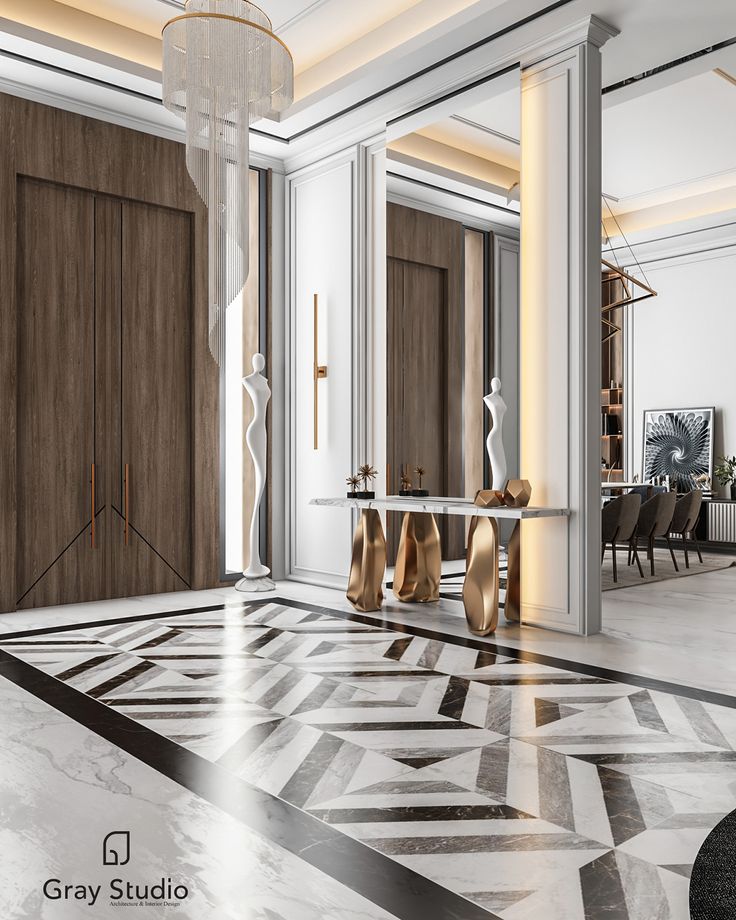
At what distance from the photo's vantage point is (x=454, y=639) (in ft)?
15.0

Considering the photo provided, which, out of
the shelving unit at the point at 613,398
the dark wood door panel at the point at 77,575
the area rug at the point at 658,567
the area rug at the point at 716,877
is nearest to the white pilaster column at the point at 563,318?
the area rug at the point at 658,567

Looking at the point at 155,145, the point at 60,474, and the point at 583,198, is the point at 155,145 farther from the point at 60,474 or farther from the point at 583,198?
the point at 583,198

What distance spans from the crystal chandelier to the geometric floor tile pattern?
233 centimetres

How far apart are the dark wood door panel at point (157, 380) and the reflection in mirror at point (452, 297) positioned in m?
1.60

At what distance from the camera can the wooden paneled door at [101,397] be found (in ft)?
18.2

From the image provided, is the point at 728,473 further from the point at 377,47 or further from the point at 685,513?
the point at 377,47

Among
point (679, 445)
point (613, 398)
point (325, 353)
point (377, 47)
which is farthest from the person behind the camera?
point (613, 398)

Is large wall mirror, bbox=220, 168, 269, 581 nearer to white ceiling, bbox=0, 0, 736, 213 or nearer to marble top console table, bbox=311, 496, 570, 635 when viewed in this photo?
white ceiling, bbox=0, 0, 736, 213

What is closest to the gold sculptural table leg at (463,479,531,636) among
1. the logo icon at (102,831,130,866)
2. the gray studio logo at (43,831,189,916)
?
the logo icon at (102,831,130,866)

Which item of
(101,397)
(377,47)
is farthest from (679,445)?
(101,397)

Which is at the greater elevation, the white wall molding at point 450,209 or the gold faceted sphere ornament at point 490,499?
the white wall molding at point 450,209

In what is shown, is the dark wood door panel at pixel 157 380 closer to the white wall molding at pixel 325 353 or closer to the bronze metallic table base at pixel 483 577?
the white wall molding at pixel 325 353

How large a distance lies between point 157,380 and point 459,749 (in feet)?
13.6

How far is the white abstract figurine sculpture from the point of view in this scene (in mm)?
5137
